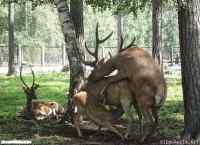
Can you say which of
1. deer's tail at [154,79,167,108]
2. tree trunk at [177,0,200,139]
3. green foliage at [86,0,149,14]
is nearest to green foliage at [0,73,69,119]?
green foliage at [86,0,149,14]

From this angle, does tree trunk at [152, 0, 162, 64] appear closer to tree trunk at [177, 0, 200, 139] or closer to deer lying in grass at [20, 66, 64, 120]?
deer lying in grass at [20, 66, 64, 120]

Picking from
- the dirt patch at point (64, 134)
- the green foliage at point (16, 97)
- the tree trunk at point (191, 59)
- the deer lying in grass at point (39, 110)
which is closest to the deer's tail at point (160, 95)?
the tree trunk at point (191, 59)

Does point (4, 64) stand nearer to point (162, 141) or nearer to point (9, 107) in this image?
point (9, 107)

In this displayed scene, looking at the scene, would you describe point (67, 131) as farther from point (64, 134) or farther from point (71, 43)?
point (71, 43)

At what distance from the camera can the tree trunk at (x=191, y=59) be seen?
9484 millimetres

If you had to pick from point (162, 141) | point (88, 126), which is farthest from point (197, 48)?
point (88, 126)

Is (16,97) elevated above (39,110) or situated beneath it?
Result: elevated above

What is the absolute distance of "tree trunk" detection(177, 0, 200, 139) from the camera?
9.48m

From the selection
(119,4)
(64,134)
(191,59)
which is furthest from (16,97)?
(191,59)

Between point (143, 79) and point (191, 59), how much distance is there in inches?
35.9

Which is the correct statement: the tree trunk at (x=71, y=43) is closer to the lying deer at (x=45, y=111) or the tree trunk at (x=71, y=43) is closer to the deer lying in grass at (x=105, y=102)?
the deer lying in grass at (x=105, y=102)

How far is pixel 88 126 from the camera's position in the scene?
35.8 feet

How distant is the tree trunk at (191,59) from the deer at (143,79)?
1.46ft

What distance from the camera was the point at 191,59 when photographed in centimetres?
952
